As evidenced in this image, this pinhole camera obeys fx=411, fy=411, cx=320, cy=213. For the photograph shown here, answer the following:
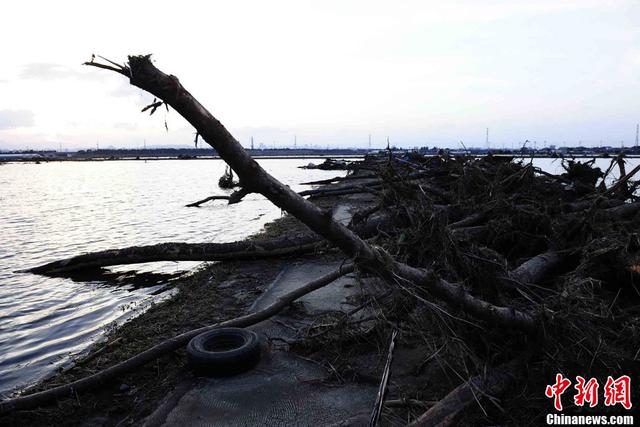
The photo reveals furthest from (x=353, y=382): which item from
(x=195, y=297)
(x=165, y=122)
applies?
(x=195, y=297)

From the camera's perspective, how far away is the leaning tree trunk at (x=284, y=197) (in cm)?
201

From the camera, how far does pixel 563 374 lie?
353cm

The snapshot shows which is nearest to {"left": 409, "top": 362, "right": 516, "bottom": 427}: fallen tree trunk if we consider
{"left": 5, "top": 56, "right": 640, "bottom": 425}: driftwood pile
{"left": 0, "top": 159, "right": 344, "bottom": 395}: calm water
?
{"left": 5, "top": 56, "right": 640, "bottom": 425}: driftwood pile

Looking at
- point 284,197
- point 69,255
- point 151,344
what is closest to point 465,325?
point 284,197

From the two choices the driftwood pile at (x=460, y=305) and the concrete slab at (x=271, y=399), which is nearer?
the driftwood pile at (x=460, y=305)

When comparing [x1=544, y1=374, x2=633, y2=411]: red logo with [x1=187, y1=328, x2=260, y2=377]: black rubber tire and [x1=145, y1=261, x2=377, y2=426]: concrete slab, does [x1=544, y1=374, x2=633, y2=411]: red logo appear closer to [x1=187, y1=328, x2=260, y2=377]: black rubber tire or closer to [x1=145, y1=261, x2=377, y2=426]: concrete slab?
[x1=145, y1=261, x2=377, y2=426]: concrete slab

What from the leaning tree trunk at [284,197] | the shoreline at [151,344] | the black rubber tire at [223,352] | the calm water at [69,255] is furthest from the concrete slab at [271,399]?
the calm water at [69,255]

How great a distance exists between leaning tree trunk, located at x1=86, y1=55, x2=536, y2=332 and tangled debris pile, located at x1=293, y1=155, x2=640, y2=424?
0.41 ft

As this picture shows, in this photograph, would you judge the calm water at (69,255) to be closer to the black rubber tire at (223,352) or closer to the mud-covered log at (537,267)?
the black rubber tire at (223,352)

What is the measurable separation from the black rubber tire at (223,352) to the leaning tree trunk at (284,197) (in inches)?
96.3

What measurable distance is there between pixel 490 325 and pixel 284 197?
92.4 inches

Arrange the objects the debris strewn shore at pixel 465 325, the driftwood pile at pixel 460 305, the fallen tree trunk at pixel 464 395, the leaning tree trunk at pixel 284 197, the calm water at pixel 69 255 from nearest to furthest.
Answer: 1. the leaning tree trunk at pixel 284 197
2. the driftwood pile at pixel 460 305
3. the fallen tree trunk at pixel 464 395
4. the debris strewn shore at pixel 465 325
5. the calm water at pixel 69 255

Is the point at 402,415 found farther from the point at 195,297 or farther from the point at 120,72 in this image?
the point at 195,297

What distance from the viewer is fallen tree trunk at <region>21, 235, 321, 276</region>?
396 inches
